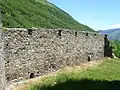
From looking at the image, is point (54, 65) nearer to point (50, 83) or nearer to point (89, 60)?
point (50, 83)

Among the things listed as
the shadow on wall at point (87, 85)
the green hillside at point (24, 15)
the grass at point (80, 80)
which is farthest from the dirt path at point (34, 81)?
the green hillside at point (24, 15)

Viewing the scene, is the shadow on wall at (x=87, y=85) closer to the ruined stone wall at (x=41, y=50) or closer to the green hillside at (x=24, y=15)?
the ruined stone wall at (x=41, y=50)

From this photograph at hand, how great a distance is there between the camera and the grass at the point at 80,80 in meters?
15.1

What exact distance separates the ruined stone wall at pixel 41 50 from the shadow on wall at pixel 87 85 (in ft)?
5.54

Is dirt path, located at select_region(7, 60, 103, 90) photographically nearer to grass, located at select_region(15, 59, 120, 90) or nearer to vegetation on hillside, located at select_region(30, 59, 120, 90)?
grass, located at select_region(15, 59, 120, 90)

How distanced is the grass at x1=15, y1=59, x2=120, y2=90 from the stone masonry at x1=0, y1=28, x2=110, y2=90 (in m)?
0.60

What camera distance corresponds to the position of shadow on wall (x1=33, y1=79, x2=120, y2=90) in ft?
48.9

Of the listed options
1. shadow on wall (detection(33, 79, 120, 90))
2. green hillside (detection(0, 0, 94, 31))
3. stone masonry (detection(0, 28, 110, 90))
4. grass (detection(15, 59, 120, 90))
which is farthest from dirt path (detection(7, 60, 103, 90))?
green hillside (detection(0, 0, 94, 31))

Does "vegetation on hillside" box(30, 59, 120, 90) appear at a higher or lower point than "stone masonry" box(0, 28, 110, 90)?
lower

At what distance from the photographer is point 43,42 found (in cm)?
1834

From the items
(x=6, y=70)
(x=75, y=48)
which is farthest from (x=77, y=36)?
(x=6, y=70)

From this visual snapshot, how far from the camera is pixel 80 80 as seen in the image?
16812mm

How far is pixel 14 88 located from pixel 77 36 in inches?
366

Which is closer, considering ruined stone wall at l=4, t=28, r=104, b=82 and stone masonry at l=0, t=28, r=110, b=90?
stone masonry at l=0, t=28, r=110, b=90
